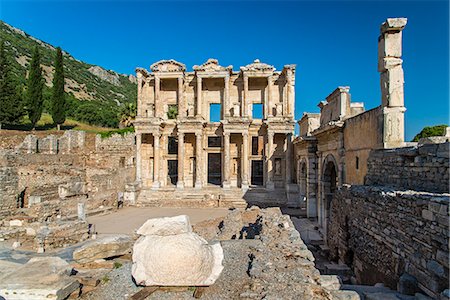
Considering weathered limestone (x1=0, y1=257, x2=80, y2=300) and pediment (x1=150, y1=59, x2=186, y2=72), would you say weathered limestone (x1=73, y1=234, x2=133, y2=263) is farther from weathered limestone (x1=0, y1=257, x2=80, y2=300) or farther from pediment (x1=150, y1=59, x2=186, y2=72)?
pediment (x1=150, y1=59, x2=186, y2=72)

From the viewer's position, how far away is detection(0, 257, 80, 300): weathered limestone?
513 cm

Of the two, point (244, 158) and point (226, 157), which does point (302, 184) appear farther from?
point (226, 157)

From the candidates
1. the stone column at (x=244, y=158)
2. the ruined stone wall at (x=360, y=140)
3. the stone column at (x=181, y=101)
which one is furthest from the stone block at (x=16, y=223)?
the stone column at (x=244, y=158)

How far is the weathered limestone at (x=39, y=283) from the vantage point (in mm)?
5129

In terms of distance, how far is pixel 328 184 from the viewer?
49.0 ft

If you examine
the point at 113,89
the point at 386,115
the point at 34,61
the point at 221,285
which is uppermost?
the point at 113,89

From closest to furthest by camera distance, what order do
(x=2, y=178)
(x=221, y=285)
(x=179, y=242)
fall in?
1. (x=179, y=242)
2. (x=221, y=285)
3. (x=2, y=178)

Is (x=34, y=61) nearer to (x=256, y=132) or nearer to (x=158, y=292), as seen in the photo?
(x=256, y=132)

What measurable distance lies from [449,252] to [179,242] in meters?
4.51

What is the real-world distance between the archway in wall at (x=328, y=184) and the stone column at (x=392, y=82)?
4.84 metres

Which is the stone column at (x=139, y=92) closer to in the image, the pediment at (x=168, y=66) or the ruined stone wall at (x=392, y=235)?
the pediment at (x=168, y=66)

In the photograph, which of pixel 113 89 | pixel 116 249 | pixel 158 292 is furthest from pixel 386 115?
pixel 113 89

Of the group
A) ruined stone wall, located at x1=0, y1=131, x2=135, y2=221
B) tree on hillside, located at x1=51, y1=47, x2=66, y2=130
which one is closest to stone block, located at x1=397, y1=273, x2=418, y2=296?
ruined stone wall, located at x1=0, y1=131, x2=135, y2=221

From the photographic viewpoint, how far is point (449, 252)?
15.8 feet
